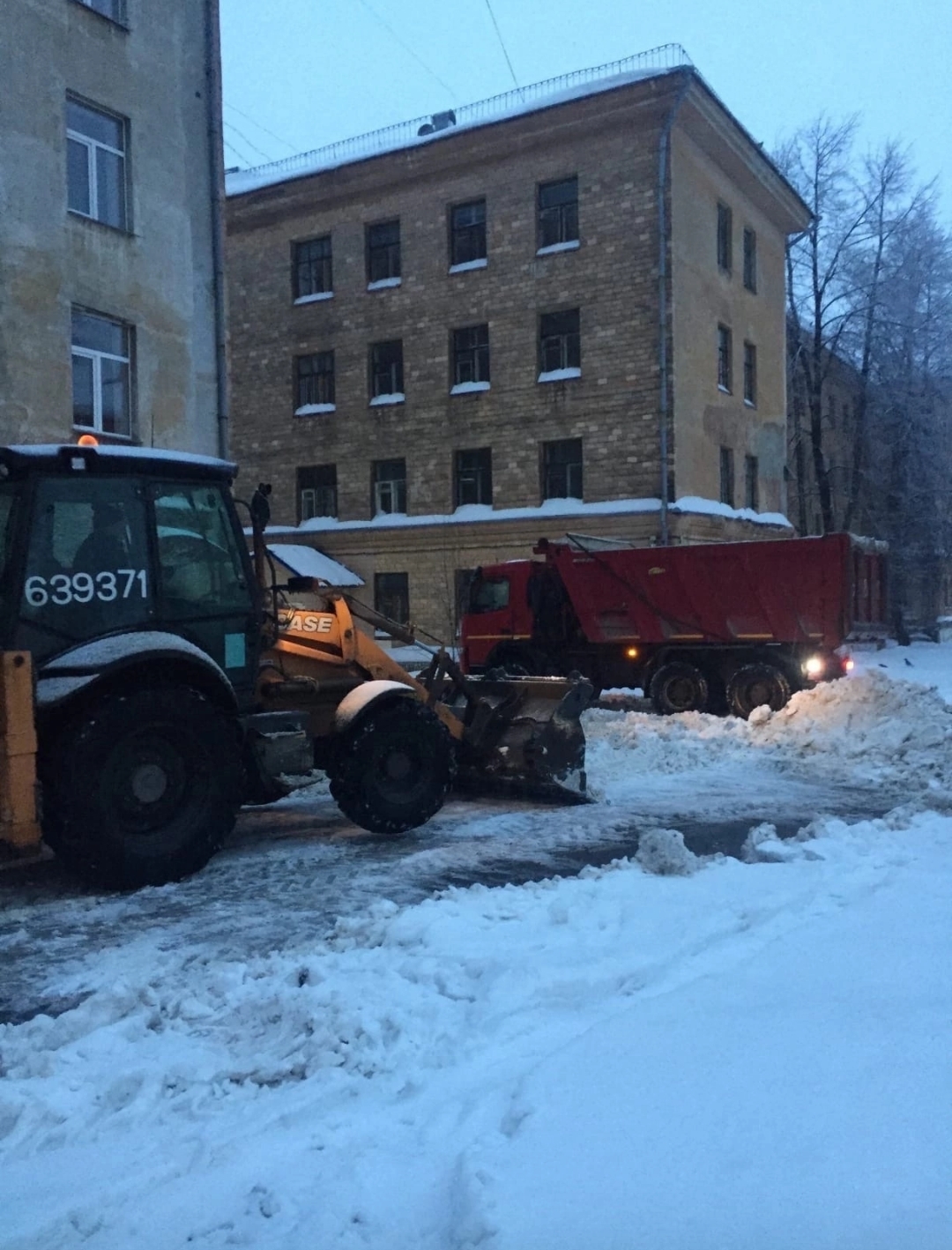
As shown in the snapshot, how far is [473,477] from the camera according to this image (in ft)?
Result: 90.5

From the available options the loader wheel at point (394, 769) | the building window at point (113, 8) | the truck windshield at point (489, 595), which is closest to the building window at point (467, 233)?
the building window at point (113, 8)

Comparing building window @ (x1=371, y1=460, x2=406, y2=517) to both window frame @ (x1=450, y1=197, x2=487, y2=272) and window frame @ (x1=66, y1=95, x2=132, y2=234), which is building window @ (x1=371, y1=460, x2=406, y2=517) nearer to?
window frame @ (x1=450, y1=197, x2=487, y2=272)

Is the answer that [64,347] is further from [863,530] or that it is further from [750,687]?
[863,530]

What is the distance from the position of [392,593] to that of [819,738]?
18140 millimetres

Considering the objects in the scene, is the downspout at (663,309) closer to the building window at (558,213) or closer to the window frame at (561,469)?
the window frame at (561,469)

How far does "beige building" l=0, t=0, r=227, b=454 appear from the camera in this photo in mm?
14141

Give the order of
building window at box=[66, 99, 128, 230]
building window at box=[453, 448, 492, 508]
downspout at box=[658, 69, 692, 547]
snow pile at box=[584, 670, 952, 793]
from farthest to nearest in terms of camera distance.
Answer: building window at box=[453, 448, 492, 508], downspout at box=[658, 69, 692, 547], building window at box=[66, 99, 128, 230], snow pile at box=[584, 670, 952, 793]

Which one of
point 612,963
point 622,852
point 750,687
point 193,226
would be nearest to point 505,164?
point 193,226

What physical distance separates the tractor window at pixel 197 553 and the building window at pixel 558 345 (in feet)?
66.0

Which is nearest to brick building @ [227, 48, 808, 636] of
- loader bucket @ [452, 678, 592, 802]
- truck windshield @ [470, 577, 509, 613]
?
truck windshield @ [470, 577, 509, 613]

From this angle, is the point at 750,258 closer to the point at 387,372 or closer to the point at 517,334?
the point at 517,334

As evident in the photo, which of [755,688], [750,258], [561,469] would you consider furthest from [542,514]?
[755,688]

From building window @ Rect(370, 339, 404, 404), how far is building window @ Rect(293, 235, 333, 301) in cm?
234

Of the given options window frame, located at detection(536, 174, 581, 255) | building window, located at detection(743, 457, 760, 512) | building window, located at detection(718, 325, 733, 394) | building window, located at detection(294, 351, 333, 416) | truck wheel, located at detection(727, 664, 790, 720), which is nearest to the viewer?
truck wheel, located at detection(727, 664, 790, 720)
